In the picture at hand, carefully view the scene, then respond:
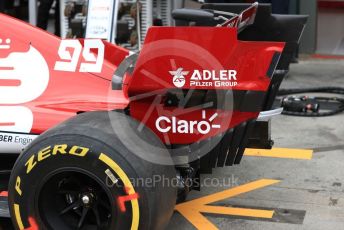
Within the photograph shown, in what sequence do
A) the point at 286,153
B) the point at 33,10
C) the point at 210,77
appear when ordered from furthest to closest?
the point at 33,10
the point at 286,153
the point at 210,77

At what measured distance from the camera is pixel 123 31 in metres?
7.98

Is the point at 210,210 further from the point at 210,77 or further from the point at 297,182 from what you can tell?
the point at 210,77

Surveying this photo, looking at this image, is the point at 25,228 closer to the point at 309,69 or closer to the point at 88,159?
the point at 88,159

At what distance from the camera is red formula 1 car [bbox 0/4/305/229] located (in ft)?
10.6

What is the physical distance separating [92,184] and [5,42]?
117cm

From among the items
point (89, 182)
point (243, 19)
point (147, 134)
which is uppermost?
point (243, 19)

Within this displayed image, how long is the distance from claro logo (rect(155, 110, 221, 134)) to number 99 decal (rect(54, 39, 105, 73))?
72cm

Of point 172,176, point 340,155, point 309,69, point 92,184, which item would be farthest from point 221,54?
point 309,69

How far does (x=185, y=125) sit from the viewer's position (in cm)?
346

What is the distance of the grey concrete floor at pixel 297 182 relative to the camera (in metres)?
4.09

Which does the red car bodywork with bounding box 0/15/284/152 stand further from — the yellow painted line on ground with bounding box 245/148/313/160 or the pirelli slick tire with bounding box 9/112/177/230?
the yellow painted line on ground with bounding box 245/148/313/160

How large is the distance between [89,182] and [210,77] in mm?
898

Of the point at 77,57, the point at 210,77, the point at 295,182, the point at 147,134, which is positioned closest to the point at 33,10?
the point at 77,57

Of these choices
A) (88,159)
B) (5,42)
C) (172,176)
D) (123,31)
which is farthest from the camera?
(123,31)
